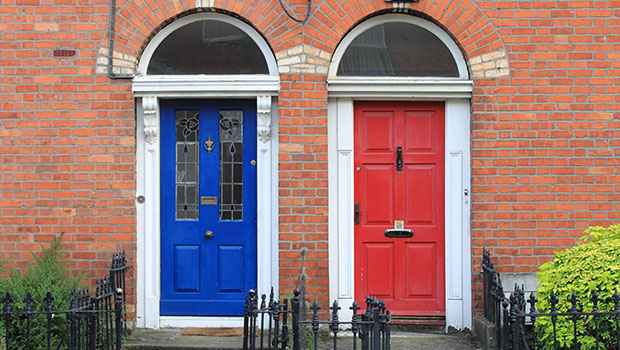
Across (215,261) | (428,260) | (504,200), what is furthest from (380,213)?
(215,261)

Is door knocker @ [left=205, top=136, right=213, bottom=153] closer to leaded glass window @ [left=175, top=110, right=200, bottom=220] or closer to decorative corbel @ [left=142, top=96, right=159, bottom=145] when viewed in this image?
leaded glass window @ [left=175, top=110, right=200, bottom=220]

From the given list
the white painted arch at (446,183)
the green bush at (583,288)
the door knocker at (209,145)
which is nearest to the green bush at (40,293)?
the door knocker at (209,145)

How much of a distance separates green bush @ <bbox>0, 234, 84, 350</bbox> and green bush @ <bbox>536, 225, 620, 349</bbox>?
13.7 feet

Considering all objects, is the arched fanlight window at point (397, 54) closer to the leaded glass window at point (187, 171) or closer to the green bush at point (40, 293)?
the leaded glass window at point (187, 171)

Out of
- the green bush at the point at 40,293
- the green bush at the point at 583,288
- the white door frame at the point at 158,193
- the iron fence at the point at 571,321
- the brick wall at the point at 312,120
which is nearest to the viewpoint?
the iron fence at the point at 571,321

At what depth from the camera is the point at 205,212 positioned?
24.0 ft

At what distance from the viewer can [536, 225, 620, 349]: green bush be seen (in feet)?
18.3

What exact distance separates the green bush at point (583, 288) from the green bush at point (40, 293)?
4187 millimetres

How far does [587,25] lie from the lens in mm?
7090

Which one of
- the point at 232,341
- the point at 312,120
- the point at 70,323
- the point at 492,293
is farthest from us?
the point at 312,120

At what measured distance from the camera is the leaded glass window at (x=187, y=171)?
7336 millimetres

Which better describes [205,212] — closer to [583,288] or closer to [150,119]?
[150,119]

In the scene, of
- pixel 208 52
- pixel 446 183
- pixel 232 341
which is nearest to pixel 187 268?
pixel 232 341

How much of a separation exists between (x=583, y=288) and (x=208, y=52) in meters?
4.30
